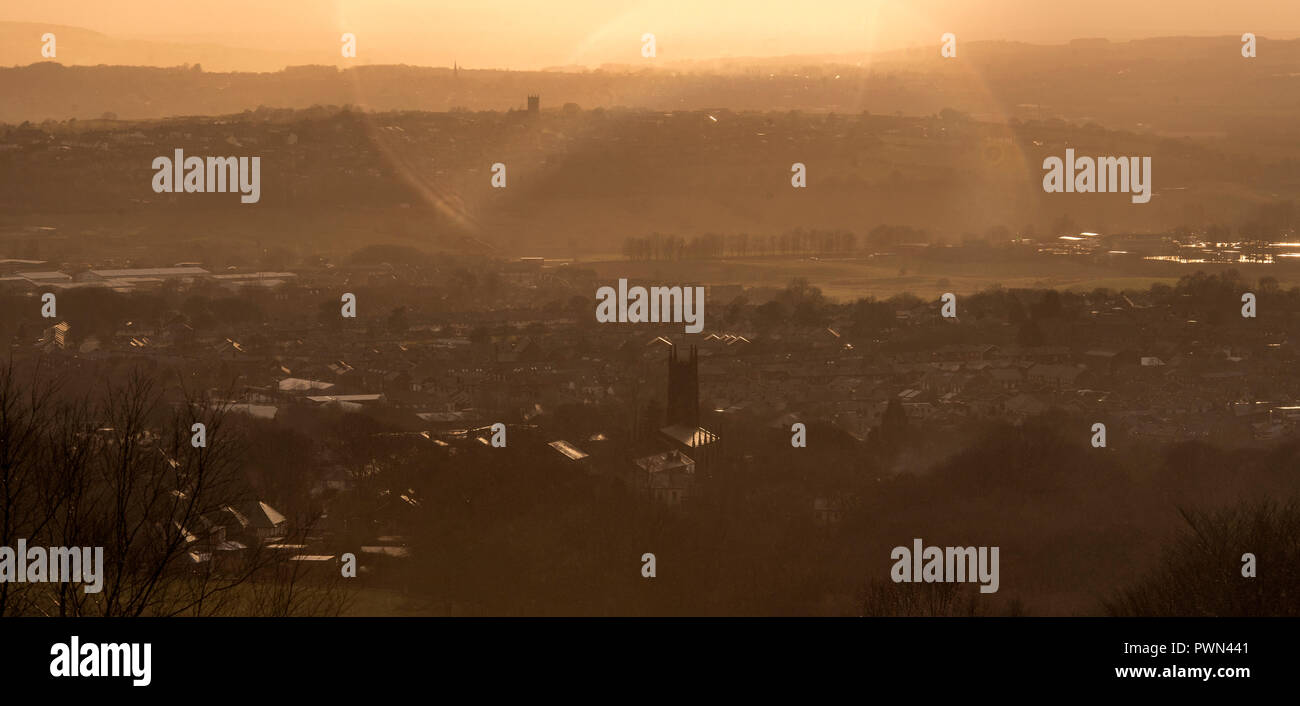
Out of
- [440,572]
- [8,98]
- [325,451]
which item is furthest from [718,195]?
[440,572]
